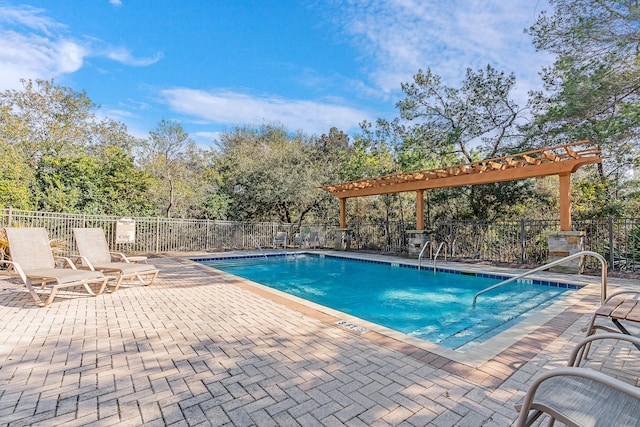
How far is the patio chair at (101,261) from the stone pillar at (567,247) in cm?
917

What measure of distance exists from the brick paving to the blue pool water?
3.56 ft

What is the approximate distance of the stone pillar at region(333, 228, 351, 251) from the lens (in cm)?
1350

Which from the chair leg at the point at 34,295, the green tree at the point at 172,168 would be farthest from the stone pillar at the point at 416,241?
the green tree at the point at 172,168

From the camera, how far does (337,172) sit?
627 inches

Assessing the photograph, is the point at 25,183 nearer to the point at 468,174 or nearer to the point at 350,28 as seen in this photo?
the point at 350,28

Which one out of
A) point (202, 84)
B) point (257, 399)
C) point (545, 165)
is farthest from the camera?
point (202, 84)

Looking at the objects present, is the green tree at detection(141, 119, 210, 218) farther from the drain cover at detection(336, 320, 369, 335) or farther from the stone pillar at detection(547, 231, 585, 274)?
the stone pillar at detection(547, 231, 585, 274)

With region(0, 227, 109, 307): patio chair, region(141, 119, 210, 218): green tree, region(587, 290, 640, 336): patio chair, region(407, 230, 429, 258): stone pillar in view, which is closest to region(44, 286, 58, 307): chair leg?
region(0, 227, 109, 307): patio chair

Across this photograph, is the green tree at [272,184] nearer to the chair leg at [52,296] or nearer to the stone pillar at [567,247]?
the stone pillar at [567,247]

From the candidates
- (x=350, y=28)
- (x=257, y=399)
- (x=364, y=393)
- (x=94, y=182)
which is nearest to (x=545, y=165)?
(x=350, y=28)

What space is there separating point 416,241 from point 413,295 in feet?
15.2

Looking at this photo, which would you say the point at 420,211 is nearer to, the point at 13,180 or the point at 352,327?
the point at 352,327

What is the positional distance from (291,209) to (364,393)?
14.5 m

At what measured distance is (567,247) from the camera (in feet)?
24.3
